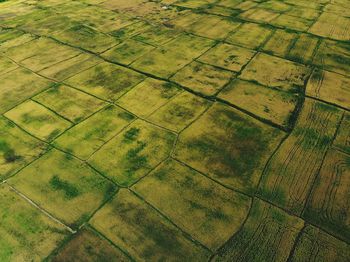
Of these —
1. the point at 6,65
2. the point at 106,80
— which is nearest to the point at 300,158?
the point at 106,80

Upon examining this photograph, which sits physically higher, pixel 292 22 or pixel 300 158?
pixel 300 158

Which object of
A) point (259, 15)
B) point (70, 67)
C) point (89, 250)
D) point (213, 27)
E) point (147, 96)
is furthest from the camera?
point (259, 15)

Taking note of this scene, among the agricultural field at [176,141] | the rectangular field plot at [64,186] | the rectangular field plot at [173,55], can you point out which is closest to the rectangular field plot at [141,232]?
the agricultural field at [176,141]

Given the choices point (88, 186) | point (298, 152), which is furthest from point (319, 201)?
point (88, 186)

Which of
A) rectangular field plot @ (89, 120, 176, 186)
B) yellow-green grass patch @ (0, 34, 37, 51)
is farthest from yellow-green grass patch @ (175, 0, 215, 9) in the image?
rectangular field plot @ (89, 120, 176, 186)

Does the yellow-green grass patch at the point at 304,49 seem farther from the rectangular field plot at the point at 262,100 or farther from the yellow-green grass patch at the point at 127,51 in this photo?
the yellow-green grass patch at the point at 127,51

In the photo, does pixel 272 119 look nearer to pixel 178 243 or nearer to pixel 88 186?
pixel 178 243

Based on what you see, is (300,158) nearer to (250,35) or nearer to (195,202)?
(195,202)
